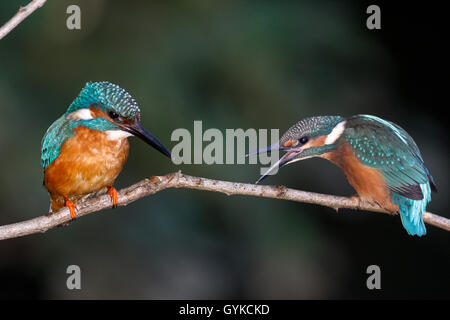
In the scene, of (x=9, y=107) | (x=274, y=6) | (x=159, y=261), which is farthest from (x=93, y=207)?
(x=274, y=6)

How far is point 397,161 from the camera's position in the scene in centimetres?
264

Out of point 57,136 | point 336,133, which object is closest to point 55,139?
point 57,136

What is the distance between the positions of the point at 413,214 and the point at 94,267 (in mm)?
2455

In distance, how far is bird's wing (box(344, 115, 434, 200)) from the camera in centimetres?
256

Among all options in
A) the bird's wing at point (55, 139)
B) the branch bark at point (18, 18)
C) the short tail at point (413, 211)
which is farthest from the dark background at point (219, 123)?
the branch bark at point (18, 18)

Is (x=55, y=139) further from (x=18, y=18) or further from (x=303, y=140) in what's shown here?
(x=303, y=140)

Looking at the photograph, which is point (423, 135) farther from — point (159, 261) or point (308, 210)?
point (159, 261)

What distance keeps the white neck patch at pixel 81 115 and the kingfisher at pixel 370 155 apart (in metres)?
0.77

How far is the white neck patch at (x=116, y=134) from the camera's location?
8.16 ft

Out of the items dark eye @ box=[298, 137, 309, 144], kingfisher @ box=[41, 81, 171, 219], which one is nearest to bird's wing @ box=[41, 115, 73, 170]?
kingfisher @ box=[41, 81, 171, 219]

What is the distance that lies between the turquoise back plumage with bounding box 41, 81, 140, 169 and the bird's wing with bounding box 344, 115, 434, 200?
3.56ft

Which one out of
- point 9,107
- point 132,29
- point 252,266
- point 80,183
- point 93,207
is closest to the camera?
point 93,207

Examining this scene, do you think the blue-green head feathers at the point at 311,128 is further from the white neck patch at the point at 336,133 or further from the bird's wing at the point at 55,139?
the bird's wing at the point at 55,139

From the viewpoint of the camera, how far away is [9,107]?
371 cm
